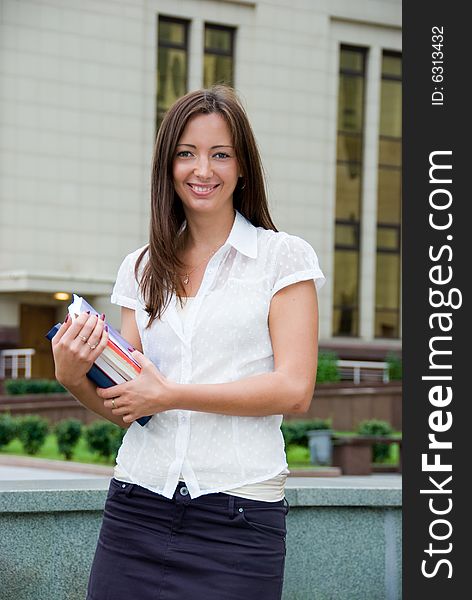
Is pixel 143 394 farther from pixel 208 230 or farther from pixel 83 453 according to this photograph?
pixel 83 453

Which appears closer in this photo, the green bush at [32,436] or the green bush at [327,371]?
the green bush at [32,436]

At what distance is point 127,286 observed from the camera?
3.22 m

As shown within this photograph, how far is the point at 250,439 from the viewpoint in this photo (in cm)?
296

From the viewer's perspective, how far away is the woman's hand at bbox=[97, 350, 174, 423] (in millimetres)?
2859

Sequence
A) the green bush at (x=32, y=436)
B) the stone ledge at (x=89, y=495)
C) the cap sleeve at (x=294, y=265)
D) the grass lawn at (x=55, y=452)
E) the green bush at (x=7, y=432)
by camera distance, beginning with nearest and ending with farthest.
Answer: the cap sleeve at (x=294, y=265)
the stone ledge at (x=89, y=495)
the grass lawn at (x=55, y=452)
the green bush at (x=32, y=436)
the green bush at (x=7, y=432)

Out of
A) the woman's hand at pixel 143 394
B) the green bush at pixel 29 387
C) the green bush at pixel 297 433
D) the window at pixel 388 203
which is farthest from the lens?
the window at pixel 388 203

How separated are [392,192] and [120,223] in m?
10.8

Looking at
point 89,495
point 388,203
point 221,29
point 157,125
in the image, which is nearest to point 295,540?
point 89,495

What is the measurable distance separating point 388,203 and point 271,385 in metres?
40.2

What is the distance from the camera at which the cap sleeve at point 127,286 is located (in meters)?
3.19

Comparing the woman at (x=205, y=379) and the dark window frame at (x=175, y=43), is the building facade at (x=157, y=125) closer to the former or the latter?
the dark window frame at (x=175, y=43)

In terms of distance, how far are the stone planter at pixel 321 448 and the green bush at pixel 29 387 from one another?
373 inches

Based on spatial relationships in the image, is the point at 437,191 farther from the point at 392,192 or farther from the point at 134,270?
the point at 392,192

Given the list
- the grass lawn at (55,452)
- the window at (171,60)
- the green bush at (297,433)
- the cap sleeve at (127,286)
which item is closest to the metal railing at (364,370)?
the window at (171,60)
